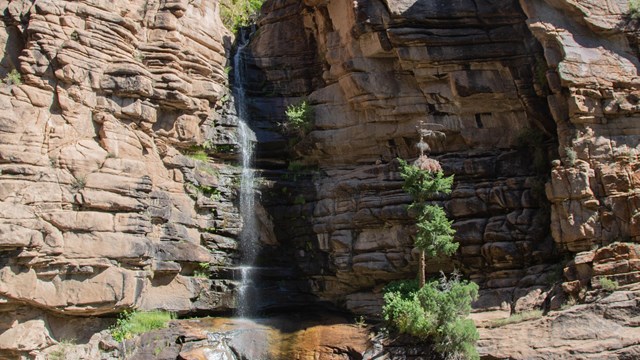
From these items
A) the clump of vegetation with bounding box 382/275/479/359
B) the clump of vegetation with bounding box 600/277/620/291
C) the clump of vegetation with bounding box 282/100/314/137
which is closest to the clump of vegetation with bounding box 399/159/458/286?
the clump of vegetation with bounding box 382/275/479/359

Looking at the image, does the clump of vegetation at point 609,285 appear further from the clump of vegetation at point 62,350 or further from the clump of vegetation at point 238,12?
the clump of vegetation at point 238,12

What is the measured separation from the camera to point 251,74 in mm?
29609

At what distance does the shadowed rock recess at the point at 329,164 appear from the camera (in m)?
19.1

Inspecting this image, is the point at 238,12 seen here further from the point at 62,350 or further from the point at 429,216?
the point at 62,350

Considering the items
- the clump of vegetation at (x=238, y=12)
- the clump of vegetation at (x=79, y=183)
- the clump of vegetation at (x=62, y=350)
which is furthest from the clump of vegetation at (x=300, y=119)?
the clump of vegetation at (x=62, y=350)

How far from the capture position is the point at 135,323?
68.6 ft

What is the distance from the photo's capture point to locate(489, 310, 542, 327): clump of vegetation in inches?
738

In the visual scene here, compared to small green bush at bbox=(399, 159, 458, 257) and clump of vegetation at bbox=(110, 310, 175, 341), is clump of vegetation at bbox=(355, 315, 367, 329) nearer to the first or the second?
small green bush at bbox=(399, 159, 458, 257)

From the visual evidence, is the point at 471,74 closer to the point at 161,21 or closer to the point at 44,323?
the point at 161,21

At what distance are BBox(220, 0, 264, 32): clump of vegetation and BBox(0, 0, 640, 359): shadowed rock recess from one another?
4.90 metres

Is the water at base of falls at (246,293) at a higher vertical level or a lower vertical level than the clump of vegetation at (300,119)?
lower

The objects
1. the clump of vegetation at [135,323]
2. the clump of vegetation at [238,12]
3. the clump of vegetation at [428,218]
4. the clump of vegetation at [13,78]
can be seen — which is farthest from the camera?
the clump of vegetation at [238,12]

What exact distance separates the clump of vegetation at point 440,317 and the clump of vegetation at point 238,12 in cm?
1930

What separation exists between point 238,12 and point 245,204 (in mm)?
14399
